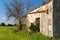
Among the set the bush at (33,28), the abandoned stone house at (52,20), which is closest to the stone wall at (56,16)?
the abandoned stone house at (52,20)

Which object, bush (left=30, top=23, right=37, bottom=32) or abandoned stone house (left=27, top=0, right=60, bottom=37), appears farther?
→ bush (left=30, top=23, right=37, bottom=32)

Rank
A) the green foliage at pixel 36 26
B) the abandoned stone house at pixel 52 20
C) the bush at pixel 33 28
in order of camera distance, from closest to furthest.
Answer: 1. the abandoned stone house at pixel 52 20
2. the green foliage at pixel 36 26
3. the bush at pixel 33 28

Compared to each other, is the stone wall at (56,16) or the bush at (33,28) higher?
the stone wall at (56,16)

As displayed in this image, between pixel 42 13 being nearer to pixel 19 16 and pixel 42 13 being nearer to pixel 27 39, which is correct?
pixel 27 39

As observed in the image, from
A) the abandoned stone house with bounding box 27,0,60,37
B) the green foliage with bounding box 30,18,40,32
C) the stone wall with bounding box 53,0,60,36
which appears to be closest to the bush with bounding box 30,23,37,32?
the green foliage with bounding box 30,18,40,32

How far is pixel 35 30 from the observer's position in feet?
65.9

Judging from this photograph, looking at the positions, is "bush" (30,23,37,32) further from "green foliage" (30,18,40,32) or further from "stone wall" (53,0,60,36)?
"stone wall" (53,0,60,36)

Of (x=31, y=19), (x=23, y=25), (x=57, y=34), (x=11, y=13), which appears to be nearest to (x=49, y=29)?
(x=57, y=34)

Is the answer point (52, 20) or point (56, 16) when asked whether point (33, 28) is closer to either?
point (52, 20)

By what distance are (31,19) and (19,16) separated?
13.6 ft

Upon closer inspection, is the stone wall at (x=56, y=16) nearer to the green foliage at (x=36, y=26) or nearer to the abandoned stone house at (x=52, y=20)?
the abandoned stone house at (x=52, y=20)

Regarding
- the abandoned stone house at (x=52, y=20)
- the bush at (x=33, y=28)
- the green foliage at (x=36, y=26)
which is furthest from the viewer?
the bush at (x=33, y=28)

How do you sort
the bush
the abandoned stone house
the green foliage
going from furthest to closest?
the bush
the green foliage
the abandoned stone house

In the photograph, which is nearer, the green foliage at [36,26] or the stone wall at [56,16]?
the stone wall at [56,16]
